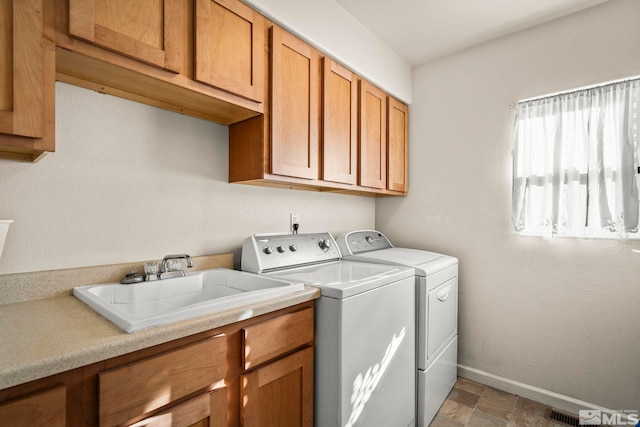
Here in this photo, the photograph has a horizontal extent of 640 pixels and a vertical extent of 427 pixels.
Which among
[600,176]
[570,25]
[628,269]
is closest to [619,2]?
Result: [570,25]

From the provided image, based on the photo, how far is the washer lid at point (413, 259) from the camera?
1.99 meters

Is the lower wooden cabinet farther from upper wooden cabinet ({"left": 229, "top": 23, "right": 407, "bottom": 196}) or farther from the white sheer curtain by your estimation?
the white sheer curtain

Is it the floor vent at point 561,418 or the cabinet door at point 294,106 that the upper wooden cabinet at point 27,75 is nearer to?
the cabinet door at point 294,106

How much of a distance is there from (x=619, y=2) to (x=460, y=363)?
8.71 ft

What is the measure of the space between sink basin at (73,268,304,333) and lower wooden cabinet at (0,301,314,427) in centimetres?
8

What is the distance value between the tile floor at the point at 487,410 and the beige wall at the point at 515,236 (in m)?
0.14

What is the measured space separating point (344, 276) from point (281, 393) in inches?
24.6

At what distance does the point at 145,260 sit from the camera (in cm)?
152

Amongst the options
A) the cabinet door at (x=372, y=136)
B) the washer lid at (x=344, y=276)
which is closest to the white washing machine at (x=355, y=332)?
the washer lid at (x=344, y=276)

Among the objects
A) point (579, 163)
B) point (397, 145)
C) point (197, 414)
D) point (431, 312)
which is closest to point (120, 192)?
point (197, 414)

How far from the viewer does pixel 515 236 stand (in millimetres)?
2326

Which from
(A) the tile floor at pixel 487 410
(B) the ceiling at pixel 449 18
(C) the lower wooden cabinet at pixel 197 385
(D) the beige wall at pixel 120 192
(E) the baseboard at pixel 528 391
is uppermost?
(B) the ceiling at pixel 449 18

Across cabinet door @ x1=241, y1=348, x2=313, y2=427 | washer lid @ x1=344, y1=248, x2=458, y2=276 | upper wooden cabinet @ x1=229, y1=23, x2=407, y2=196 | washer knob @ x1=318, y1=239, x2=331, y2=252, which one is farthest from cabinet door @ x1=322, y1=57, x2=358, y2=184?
cabinet door @ x1=241, y1=348, x2=313, y2=427

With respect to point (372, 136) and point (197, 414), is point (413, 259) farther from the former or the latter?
point (197, 414)
